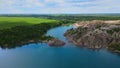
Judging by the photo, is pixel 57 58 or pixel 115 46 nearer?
pixel 57 58

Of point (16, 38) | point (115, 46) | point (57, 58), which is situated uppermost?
point (16, 38)

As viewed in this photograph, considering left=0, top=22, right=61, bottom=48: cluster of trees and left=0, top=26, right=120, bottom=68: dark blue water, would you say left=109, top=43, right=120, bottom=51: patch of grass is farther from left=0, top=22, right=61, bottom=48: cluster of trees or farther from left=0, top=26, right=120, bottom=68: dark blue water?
left=0, top=22, right=61, bottom=48: cluster of trees

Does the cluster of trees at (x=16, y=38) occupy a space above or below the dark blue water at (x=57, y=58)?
above

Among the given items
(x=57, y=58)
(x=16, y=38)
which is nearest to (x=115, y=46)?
(x=57, y=58)

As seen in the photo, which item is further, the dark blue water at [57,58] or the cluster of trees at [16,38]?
the cluster of trees at [16,38]

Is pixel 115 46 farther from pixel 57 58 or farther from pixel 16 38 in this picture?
pixel 16 38

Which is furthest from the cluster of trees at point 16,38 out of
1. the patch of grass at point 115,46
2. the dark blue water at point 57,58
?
the patch of grass at point 115,46

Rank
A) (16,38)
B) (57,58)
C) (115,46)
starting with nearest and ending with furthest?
(57,58), (115,46), (16,38)

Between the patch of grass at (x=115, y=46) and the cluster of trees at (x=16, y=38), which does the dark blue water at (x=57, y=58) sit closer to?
the patch of grass at (x=115, y=46)

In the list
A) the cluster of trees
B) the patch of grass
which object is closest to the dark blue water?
the patch of grass
